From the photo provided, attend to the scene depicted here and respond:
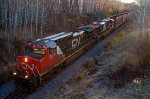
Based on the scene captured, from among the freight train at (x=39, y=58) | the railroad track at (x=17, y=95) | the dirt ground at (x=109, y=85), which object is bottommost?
the railroad track at (x=17, y=95)

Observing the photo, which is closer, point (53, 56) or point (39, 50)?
point (39, 50)

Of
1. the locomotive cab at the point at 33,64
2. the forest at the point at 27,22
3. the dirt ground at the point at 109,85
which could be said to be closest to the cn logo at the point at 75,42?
the dirt ground at the point at 109,85

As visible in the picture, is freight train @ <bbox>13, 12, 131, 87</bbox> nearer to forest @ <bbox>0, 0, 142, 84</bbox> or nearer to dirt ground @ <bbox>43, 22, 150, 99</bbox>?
dirt ground @ <bbox>43, 22, 150, 99</bbox>

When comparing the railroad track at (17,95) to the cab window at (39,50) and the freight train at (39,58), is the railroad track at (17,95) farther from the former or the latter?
the cab window at (39,50)

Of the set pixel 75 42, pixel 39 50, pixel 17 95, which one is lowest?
pixel 17 95

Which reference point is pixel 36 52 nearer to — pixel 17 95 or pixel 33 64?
pixel 33 64

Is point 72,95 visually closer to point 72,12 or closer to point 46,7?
point 46,7

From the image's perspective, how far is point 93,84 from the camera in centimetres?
1599

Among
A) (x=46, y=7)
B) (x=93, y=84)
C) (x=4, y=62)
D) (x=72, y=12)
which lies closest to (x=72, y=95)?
(x=93, y=84)

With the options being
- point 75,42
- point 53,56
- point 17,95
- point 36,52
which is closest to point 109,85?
point 53,56

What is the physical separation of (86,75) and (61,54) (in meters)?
2.95

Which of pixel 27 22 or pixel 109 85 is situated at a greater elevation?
pixel 27 22

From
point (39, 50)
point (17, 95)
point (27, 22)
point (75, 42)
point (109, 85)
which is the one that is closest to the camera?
point (109, 85)

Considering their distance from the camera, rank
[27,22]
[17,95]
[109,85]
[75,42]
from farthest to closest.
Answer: [27,22], [75,42], [17,95], [109,85]
